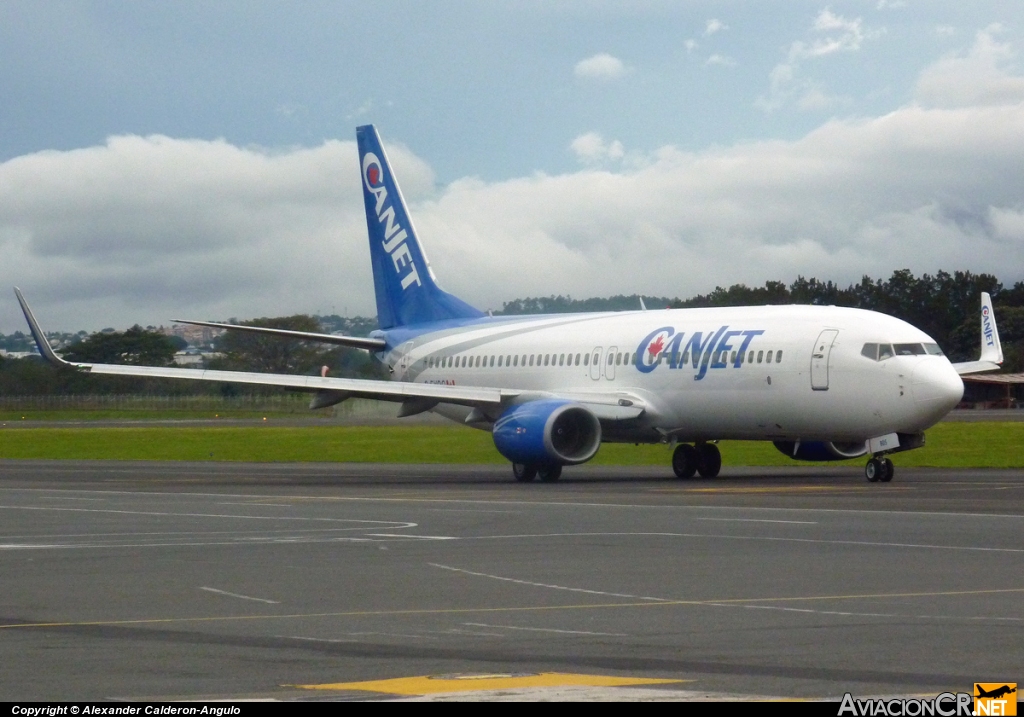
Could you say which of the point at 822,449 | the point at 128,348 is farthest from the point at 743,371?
the point at 128,348

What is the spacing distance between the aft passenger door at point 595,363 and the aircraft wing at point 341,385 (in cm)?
199

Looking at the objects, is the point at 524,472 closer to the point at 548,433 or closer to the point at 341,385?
the point at 548,433

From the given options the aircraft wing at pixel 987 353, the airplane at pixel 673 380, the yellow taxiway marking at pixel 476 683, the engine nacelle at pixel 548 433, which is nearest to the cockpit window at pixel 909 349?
the airplane at pixel 673 380

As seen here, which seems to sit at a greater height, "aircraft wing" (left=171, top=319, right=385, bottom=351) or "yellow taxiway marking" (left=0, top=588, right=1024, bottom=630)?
"aircraft wing" (left=171, top=319, right=385, bottom=351)

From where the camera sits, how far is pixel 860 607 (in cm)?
1250

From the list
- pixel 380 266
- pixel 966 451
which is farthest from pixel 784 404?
pixel 380 266

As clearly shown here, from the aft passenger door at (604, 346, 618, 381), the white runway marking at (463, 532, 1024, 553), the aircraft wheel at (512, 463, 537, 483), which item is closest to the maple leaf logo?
the aft passenger door at (604, 346, 618, 381)

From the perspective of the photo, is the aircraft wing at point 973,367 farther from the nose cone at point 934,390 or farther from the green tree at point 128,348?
the green tree at point 128,348

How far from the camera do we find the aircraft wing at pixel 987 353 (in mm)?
37656

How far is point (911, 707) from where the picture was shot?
7.68 metres

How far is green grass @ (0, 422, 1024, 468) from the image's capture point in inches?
1734

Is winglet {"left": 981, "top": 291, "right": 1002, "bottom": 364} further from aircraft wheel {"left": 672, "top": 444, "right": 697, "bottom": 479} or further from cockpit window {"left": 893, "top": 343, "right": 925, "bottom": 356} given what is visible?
aircraft wheel {"left": 672, "top": 444, "right": 697, "bottom": 479}

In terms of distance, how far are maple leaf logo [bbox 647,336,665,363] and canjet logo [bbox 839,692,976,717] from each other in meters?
28.0

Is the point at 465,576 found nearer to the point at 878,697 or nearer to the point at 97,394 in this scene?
the point at 878,697
